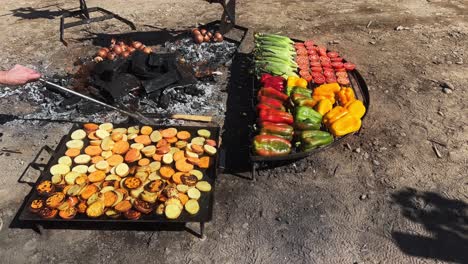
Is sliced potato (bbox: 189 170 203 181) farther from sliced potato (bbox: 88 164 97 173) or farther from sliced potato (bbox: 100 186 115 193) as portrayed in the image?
sliced potato (bbox: 88 164 97 173)

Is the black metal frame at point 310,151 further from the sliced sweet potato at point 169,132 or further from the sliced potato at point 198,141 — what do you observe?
the sliced sweet potato at point 169,132

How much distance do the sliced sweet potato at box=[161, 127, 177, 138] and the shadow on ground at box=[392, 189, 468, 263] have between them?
4181 mm

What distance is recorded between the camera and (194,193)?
593cm

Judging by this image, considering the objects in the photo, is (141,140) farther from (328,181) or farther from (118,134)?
(328,181)

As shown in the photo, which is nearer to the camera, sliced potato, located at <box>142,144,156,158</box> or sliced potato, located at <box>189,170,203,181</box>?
sliced potato, located at <box>189,170,203,181</box>

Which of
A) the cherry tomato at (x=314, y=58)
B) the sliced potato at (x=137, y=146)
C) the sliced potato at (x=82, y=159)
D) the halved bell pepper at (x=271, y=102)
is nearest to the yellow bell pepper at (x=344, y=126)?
the halved bell pepper at (x=271, y=102)

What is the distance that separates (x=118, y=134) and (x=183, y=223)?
2.32m

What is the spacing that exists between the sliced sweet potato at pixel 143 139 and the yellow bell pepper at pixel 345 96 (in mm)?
3986

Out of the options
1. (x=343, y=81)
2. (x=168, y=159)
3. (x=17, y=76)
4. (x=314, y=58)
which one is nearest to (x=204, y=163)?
(x=168, y=159)

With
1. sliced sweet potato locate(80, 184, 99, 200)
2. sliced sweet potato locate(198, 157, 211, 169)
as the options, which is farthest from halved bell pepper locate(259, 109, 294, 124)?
sliced sweet potato locate(80, 184, 99, 200)

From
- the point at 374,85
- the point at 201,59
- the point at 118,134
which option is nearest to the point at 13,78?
the point at 118,134

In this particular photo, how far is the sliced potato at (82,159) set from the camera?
258 inches

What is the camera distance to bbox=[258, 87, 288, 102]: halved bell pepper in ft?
25.2

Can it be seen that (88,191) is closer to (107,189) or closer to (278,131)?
(107,189)
